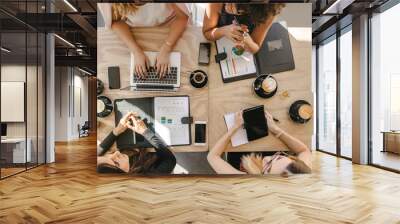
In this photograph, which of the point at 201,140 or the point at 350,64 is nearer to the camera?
the point at 201,140

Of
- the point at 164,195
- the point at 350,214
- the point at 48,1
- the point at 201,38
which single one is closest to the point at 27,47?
the point at 48,1

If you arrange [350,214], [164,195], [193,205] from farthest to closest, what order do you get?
[164,195]
[193,205]
[350,214]

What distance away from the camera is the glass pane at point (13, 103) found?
6164 millimetres

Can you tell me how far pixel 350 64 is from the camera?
811cm

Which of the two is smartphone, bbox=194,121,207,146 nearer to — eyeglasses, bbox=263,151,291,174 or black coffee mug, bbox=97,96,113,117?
eyeglasses, bbox=263,151,291,174

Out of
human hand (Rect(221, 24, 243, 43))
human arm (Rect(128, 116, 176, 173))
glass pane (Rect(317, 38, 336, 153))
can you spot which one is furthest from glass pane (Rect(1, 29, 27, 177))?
glass pane (Rect(317, 38, 336, 153))

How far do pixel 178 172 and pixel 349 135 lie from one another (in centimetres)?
435

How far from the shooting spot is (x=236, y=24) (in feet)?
19.6

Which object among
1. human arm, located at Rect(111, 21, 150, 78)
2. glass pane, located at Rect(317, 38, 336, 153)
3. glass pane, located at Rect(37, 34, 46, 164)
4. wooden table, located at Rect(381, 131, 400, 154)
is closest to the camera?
human arm, located at Rect(111, 21, 150, 78)

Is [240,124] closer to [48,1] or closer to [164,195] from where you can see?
[164,195]

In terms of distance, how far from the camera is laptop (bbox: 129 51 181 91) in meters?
5.95

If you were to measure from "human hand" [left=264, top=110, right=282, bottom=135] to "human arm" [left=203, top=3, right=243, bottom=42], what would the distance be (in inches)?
51.5

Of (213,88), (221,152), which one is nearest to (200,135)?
(221,152)

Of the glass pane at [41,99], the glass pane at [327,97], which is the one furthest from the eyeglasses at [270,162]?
the glass pane at [41,99]
